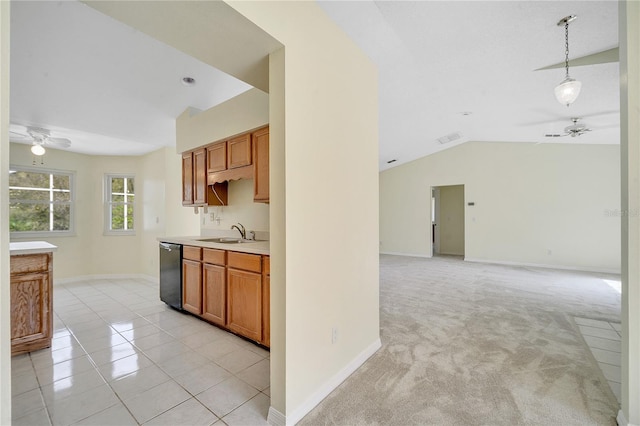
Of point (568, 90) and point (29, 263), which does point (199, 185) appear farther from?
point (568, 90)

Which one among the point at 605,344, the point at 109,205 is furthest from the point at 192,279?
the point at 605,344

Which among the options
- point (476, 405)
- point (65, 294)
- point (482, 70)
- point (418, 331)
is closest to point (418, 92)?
point (482, 70)

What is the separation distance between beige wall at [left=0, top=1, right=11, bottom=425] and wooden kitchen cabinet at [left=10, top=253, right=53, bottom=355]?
2.44 metres

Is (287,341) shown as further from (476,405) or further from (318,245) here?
(476,405)

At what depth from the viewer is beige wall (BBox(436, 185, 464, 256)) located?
8906mm

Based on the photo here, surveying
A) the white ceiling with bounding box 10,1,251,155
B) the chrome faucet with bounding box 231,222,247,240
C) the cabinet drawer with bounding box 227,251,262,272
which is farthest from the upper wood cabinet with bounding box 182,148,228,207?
the cabinet drawer with bounding box 227,251,262,272

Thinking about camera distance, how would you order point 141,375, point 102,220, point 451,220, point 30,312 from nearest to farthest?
1. point 141,375
2. point 30,312
3. point 102,220
4. point 451,220

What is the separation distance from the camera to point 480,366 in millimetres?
2271

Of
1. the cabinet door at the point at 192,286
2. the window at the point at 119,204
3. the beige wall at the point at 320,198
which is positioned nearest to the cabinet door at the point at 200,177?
the cabinet door at the point at 192,286

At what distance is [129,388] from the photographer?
6.56 feet

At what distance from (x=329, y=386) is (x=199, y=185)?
3.02m

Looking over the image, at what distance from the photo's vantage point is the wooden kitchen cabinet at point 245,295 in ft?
8.25

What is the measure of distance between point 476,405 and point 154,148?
19.5 ft

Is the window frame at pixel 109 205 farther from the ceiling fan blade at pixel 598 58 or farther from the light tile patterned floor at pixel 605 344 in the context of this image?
the ceiling fan blade at pixel 598 58
